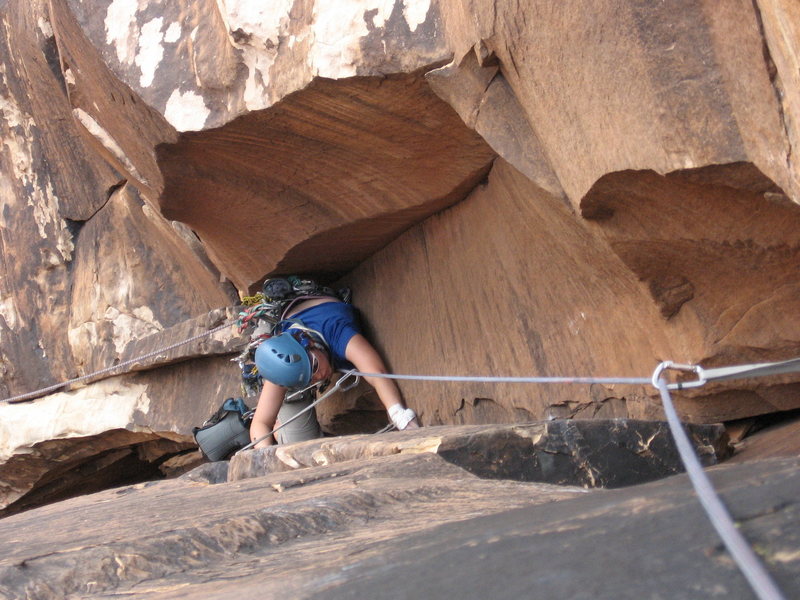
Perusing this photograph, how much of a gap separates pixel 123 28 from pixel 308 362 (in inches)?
65.4

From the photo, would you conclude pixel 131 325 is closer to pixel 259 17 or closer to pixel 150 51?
pixel 150 51

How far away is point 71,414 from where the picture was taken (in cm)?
521

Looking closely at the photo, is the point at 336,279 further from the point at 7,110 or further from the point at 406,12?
the point at 7,110

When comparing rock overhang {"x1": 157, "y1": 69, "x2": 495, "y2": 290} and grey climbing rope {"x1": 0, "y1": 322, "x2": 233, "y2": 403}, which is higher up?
rock overhang {"x1": 157, "y1": 69, "x2": 495, "y2": 290}

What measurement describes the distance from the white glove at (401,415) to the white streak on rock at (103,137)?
5.28 feet

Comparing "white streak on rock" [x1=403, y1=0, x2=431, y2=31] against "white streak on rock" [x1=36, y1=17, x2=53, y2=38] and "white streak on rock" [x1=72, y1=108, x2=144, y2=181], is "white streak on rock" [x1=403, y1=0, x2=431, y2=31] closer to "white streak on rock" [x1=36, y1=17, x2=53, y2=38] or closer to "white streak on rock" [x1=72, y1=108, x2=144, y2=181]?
"white streak on rock" [x1=72, y1=108, x2=144, y2=181]

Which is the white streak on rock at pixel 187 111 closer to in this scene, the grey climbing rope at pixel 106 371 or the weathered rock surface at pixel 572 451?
the weathered rock surface at pixel 572 451

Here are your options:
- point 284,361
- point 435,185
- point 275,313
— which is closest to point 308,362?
point 284,361

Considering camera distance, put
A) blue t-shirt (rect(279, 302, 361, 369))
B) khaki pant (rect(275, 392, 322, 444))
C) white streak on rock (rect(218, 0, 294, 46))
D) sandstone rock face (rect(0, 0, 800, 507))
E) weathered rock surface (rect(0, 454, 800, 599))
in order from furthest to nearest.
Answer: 1. khaki pant (rect(275, 392, 322, 444))
2. blue t-shirt (rect(279, 302, 361, 369))
3. white streak on rock (rect(218, 0, 294, 46))
4. sandstone rock face (rect(0, 0, 800, 507))
5. weathered rock surface (rect(0, 454, 800, 599))

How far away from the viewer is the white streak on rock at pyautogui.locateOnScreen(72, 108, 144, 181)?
3.76 metres

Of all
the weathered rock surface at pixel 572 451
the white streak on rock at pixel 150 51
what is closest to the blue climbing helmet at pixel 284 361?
the white streak on rock at pixel 150 51

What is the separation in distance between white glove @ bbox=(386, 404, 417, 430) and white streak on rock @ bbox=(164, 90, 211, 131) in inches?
61.0

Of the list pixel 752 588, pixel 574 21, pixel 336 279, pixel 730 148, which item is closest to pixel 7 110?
pixel 336 279

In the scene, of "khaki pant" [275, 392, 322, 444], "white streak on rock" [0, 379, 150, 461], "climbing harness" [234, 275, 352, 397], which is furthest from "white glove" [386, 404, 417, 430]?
"white streak on rock" [0, 379, 150, 461]
